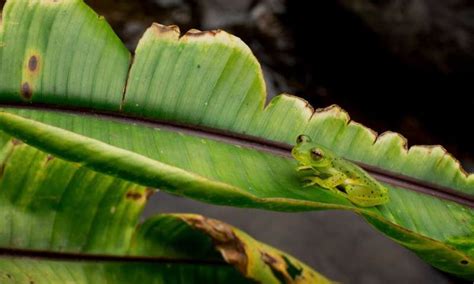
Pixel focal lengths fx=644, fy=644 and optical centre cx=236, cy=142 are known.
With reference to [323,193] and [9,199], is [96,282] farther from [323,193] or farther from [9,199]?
[323,193]

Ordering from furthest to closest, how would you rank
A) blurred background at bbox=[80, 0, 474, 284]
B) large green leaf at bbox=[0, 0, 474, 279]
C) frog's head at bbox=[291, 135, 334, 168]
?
blurred background at bbox=[80, 0, 474, 284]
frog's head at bbox=[291, 135, 334, 168]
large green leaf at bbox=[0, 0, 474, 279]

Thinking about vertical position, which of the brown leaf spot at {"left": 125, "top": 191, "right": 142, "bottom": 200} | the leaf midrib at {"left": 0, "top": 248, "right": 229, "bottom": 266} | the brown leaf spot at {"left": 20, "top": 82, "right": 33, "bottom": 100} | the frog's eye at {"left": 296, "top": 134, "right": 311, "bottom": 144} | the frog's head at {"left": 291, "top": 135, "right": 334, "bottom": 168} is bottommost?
the leaf midrib at {"left": 0, "top": 248, "right": 229, "bottom": 266}

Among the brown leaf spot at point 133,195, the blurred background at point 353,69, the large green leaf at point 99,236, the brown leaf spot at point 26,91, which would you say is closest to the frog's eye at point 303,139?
the large green leaf at point 99,236

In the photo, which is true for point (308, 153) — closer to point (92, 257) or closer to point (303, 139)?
point (303, 139)

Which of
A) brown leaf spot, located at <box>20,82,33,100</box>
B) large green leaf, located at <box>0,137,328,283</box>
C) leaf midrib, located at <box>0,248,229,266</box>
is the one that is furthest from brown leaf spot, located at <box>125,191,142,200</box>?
brown leaf spot, located at <box>20,82,33,100</box>

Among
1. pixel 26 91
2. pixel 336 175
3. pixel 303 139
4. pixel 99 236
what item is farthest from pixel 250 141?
pixel 26 91

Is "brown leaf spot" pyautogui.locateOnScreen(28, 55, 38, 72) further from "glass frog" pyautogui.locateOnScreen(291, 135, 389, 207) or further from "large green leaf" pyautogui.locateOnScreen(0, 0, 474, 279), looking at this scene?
"glass frog" pyautogui.locateOnScreen(291, 135, 389, 207)

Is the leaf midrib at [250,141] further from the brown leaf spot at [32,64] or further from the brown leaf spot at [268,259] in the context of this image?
the brown leaf spot at [268,259]
